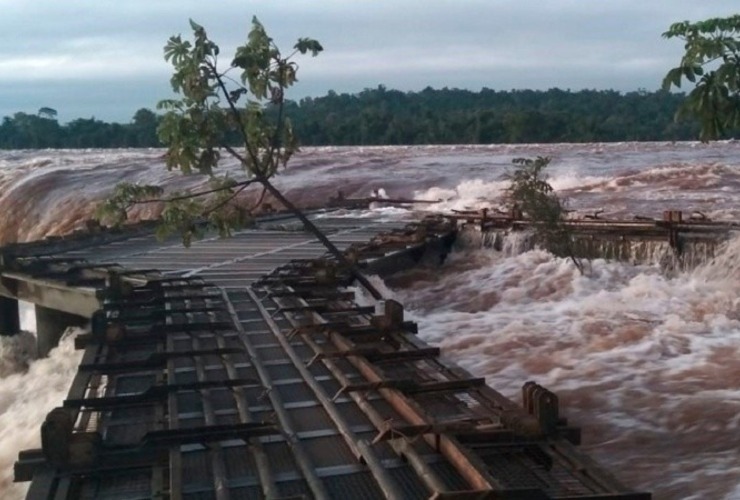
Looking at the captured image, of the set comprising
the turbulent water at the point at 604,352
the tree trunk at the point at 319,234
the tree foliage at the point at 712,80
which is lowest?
the turbulent water at the point at 604,352

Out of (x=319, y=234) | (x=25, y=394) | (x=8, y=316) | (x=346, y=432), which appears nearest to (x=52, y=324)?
(x=8, y=316)

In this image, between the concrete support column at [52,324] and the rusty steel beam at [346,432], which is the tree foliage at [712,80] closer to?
the rusty steel beam at [346,432]

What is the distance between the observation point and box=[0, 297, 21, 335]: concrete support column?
14102 millimetres

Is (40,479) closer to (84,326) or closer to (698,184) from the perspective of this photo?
(84,326)

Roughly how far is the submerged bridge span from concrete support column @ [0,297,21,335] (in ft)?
12.8

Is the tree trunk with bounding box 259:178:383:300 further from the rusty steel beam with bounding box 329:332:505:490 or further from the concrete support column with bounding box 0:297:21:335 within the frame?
the concrete support column with bounding box 0:297:21:335

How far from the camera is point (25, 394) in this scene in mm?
10719

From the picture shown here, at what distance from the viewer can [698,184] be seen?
92.8 feet

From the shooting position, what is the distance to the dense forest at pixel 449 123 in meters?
72.1

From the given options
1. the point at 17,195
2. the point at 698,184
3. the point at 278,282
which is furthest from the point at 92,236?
the point at 17,195

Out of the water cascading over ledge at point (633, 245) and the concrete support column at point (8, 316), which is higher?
the water cascading over ledge at point (633, 245)

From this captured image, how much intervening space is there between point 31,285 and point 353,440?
7.68 m

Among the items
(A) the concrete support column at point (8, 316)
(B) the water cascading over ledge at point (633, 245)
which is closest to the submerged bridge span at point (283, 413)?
(A) the concrete support column at point (8, 316)

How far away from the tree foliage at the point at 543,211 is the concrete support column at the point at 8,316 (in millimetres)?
7285
